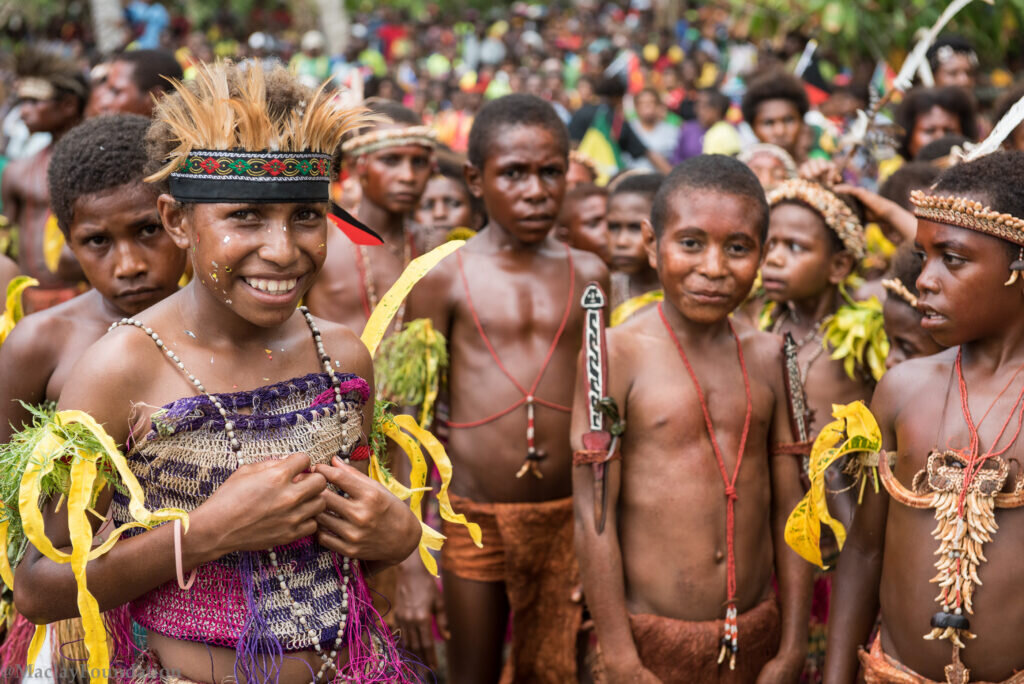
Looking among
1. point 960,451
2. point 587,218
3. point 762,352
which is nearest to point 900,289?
point 762,352

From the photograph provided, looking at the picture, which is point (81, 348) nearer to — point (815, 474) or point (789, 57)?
point (815, 474)

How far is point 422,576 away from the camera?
4340 mm

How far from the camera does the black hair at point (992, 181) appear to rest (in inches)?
111

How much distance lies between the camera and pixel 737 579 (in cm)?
347

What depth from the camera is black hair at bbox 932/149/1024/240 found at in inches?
111

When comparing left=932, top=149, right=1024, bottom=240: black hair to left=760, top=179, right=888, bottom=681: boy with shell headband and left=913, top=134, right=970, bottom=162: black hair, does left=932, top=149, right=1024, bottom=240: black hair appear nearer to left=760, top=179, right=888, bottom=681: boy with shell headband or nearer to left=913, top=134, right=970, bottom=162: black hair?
left=760, top=179, right=888, bottom=681: boy with shell headband

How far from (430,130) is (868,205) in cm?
236

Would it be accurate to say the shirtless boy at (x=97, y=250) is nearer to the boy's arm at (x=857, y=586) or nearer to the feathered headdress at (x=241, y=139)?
the feathered headdress at (x=241, y=139)

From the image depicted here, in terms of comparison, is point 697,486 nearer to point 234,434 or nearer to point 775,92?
point 234,434

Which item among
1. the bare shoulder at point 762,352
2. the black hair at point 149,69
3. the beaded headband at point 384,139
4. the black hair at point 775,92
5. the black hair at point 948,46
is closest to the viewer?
the bare shoulder at point 762,352

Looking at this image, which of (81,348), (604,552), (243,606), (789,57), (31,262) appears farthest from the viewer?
→ (789,57)

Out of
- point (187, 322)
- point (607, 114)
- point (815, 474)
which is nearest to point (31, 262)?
point (187, 322)

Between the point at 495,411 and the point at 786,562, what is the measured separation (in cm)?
140

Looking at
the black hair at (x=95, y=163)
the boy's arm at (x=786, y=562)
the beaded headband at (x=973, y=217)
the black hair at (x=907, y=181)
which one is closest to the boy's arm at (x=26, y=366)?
the black hair at (x=95, y=163)
